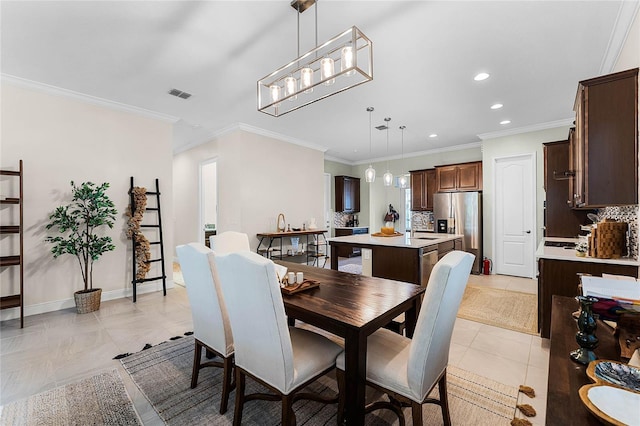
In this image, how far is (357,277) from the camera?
234 cm

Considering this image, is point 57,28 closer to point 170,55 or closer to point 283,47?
point 170,55

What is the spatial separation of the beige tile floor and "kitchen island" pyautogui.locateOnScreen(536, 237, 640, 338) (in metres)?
0.36

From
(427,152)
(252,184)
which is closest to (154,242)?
(252,184)

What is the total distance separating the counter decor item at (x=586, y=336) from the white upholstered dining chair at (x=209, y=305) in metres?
1.73

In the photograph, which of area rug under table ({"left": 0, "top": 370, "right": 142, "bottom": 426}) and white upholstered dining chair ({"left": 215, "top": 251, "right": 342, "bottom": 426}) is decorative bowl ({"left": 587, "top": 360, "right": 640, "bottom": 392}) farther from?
area rug under table ({"left": 0, "top": 370, "right": 142, "bottom": 426})

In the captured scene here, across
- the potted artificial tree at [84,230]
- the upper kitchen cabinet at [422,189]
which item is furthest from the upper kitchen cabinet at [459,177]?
the potted artificial tree at [84,230]

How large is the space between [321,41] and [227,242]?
7.15 ft

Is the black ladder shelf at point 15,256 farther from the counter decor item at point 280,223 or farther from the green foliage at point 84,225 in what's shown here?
the counter decor item at point 280,223

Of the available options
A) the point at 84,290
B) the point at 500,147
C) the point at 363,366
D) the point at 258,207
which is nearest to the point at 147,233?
the point at 84,290

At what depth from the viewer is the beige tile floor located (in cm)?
206

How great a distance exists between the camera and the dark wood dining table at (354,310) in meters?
1.38

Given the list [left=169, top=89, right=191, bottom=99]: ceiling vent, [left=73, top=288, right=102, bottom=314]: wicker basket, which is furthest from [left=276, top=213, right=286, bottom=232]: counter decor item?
[left=73, top=288, right=102, bottom=314]: wicker basket

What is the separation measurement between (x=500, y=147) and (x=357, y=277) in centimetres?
486

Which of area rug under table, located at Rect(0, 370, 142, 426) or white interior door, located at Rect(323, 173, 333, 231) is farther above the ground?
white interior door, located at Rect(323, 173, 333, 231)
